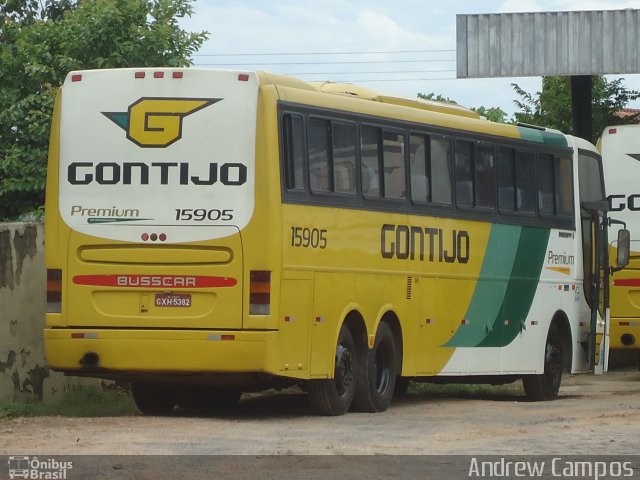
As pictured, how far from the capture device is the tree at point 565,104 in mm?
41531

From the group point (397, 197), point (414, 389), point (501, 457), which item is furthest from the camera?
point (414, 389)

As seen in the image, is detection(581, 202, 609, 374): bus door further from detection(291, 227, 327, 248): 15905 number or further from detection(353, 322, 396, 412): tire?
detection(291, 227, 327, 248): 15905 number

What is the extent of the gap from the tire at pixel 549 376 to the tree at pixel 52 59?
9.12m

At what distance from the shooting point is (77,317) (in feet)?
51.1

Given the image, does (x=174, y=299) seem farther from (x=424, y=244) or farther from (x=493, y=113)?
(x=493, y=113)

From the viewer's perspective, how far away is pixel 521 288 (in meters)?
20.7

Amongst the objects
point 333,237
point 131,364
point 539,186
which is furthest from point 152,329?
point 539,186

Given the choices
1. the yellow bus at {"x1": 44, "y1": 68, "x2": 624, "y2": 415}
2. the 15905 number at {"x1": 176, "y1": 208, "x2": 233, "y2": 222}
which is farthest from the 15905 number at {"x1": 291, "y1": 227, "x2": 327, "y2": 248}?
the 15905 number at {"x1": 176, "y1": 208, "x2": 233, "y2": 222}

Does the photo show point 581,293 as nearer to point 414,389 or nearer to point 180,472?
point 414,389

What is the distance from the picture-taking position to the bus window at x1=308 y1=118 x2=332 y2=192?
16.2 meters

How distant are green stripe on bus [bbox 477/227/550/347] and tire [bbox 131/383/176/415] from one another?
4153 millimetres

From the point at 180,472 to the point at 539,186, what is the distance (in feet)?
35.5
